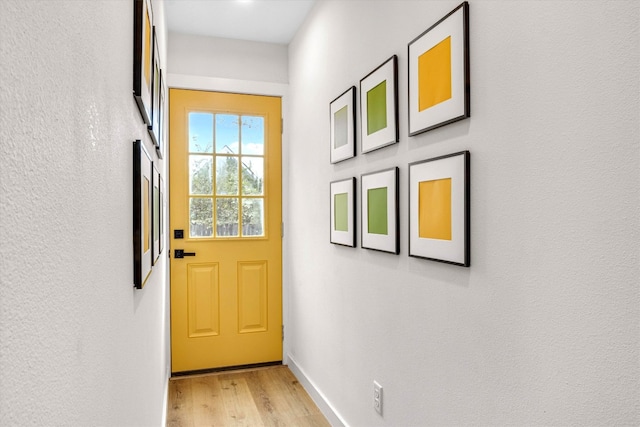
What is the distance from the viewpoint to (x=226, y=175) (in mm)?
3412

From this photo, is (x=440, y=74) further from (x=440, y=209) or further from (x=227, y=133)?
(x=227, y=133)

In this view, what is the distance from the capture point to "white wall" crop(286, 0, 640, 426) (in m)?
0.89

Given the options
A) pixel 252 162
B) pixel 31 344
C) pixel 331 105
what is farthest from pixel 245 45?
pixel 31 344

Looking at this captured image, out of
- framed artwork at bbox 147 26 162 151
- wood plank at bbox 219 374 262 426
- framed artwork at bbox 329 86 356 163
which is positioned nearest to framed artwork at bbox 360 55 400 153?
framed artwork at bbox 329 86 356 163

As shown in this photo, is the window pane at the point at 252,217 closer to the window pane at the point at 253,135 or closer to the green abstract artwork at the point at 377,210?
the window pane at the point at 253,135

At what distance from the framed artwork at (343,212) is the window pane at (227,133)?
123 centimetres

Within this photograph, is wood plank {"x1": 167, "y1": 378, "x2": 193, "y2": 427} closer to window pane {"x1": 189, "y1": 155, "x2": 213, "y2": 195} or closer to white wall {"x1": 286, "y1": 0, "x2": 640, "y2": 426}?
white wall {"x1": 286, "y1": 0, "x2": 640, "y2": 426}

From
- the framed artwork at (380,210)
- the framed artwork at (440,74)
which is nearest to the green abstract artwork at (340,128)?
the framed artwork at (380,210)

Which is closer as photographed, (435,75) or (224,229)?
(435,75)

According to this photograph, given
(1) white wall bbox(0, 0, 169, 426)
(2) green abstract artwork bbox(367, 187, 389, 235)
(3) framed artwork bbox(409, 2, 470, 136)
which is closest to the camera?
(1) white wall bbox(0, 0, 169, 426)

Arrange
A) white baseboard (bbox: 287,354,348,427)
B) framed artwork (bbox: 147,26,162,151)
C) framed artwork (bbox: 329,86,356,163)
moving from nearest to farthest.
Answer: framed artwork (bbox: 147,26,162,151)
framed artwork (bbox: 329,86,356,163)
white baseboard (bbox: 287,354,348,427)

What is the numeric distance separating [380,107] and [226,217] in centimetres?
186

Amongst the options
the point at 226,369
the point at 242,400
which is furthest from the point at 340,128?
the point at 226,369

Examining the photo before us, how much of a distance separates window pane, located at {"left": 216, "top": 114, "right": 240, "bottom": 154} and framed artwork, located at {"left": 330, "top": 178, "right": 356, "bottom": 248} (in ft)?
4.02
